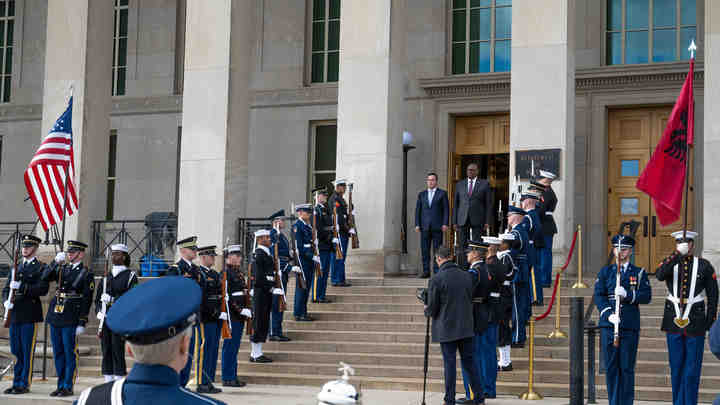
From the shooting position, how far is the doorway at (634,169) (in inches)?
809

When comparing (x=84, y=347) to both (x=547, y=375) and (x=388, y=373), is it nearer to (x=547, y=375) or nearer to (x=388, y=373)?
(x=388, y=373)

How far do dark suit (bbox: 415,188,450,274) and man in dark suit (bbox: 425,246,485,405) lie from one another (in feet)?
19.9

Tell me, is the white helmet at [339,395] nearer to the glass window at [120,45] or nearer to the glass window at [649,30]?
the glass window at [649,30]

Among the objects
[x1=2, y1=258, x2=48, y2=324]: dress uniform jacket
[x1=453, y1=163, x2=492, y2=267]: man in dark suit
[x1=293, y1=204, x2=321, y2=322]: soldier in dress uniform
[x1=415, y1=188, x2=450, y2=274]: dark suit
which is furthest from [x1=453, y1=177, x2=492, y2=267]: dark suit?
[x1=2, y1=258, x2=48, y2=324]: dress uniform jacket

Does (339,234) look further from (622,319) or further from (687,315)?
(687,315)

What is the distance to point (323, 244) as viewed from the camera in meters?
17.0

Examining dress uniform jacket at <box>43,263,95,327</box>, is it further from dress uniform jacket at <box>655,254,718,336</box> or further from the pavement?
dress uniform jacket at <box>655,254,718,336</box>

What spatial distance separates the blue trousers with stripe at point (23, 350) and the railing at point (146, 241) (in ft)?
13.9

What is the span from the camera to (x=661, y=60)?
20.7 meters

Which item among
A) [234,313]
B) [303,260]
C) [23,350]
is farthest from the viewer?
[303,260]

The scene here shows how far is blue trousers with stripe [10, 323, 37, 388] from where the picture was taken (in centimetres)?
1391

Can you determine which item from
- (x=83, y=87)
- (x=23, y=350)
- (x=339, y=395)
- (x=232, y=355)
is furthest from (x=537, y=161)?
(x=339, y=395)

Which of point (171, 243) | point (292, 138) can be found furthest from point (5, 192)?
point (292, 138)

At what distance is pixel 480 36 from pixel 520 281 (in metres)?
9.92
